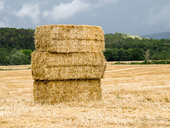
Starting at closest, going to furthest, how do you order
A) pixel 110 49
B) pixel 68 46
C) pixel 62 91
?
pixel 68 46, pixel 62 91, pixel 110 49

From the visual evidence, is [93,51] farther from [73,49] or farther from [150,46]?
[150,46]

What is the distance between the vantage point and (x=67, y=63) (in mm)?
8180

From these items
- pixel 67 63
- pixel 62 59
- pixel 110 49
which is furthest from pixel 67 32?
pixel 110 49

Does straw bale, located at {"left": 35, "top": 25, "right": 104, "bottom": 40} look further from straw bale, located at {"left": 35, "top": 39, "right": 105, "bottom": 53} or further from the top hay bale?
straw bale, located at {"left": 35, "top": 39, "right": 105, "bottom": 53}

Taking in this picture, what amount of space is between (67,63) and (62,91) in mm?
1085

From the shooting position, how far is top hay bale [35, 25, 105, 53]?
8.05 metres

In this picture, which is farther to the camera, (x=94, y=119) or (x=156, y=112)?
(x=156, y=112)

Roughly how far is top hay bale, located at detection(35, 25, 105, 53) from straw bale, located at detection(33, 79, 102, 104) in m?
1.25

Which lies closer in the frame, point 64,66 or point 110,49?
point 64,66

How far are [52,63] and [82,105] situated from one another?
1.84 metres

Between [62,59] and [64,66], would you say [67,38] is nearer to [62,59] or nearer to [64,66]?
[62,59]

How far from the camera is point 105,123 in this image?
5.34m

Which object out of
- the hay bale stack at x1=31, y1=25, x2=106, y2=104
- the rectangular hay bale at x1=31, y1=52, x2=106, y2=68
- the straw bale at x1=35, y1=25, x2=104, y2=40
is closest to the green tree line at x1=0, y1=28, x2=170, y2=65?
the hay bale stack at x1=31, y1=25, x2=106, y2=104

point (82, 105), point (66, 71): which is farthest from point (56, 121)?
point (66, 71)
